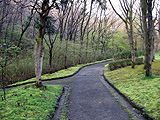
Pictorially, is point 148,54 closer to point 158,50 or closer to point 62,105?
point 62,105

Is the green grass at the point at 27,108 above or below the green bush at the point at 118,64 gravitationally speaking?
below

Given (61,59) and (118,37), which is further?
(118,37)

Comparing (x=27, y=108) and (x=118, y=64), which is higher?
(x=118, y=64)

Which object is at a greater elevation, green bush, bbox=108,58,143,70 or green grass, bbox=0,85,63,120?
green bush, bbox=108,58,143,70

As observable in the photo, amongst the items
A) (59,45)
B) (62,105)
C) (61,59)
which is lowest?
(62,105)

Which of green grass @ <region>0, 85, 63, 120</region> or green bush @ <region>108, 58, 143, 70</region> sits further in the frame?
green bush @ <region>108, 58, 143, 70</region>

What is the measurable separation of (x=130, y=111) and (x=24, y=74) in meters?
9.43

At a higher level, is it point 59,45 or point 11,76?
point 59,45

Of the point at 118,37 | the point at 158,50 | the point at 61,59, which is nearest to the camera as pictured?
the point at 61,59

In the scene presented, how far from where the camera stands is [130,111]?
3.89 metres

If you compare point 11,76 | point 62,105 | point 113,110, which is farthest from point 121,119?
point 11,76

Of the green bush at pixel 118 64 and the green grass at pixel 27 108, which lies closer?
the green grass at pixel 27 108

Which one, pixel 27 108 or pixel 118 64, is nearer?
pixel 27 108

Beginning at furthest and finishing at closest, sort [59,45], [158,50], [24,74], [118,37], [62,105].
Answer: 1. [158,50]
2. [118,37]
3. [59,45]
4. [24,74]
5. [62,105]
